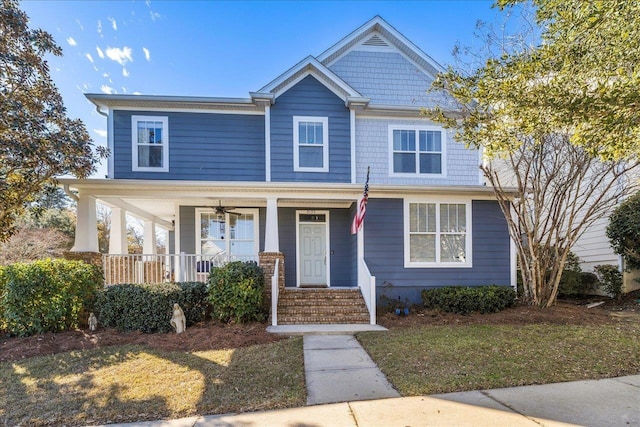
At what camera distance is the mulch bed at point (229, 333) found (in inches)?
233

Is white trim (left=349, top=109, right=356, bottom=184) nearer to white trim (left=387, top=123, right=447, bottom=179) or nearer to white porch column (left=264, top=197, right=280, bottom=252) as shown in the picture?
white trim (left=387, top=123, right=447, bottom=179)

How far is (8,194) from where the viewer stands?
677 centimetres

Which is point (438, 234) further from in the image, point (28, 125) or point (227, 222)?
point (28, 125)

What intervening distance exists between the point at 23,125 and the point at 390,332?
8205 millimetres

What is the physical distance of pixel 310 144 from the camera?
31.6ft

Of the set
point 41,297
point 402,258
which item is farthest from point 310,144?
point 41,297

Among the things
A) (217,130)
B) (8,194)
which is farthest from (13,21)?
(217,130)

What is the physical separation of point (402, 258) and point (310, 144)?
13.2 feet

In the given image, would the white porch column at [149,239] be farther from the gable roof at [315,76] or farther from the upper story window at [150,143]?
the gable roof at [315,76]

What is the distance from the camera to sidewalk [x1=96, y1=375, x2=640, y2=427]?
323 cm

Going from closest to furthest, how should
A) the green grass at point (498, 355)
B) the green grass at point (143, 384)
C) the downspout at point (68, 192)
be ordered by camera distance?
1. the green grass at point (143, 384)
2. the green grass at point (498, 355)
3. the downspout at point (68, 192)

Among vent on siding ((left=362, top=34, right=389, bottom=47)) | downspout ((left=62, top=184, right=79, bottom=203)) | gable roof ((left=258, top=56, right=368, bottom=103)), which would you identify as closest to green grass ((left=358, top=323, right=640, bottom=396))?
gable roof ((left=258, top=56, right=368, bottom=103))

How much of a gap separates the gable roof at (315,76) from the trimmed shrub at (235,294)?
5.05 metres

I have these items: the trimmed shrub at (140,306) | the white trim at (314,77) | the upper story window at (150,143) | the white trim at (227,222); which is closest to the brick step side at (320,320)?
the trimmed shrub at (140,306)
